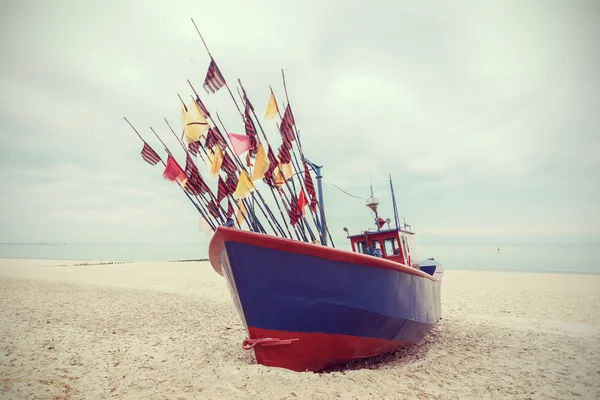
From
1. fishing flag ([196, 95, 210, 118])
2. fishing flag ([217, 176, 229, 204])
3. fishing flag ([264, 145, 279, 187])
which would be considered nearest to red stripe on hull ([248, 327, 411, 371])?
fishing flag ([217, 176, 229, 204])

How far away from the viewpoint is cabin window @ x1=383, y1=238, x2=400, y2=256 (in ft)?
26.6

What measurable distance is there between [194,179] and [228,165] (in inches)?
32.2

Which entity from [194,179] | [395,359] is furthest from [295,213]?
[395,359]

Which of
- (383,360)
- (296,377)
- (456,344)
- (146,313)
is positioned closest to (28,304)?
(146,313)

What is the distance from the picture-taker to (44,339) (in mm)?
6035

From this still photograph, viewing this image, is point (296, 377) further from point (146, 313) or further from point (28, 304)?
point (28, 304)

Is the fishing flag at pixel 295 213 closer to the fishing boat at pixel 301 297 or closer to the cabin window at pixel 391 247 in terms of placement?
the fishing boat at pixel 301 297

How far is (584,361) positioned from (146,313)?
11.6 meters

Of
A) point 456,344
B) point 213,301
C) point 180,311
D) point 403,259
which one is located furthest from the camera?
point 213,301

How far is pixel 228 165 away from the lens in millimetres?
6551

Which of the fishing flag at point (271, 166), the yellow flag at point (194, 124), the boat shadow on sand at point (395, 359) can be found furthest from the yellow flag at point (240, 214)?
the boat shadow on sand at point (395, 359)

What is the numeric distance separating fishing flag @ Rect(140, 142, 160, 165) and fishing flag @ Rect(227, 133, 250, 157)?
6.42 feet

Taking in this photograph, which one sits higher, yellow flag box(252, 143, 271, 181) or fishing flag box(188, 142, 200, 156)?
fishing flag box(188, 142, 200, 156)

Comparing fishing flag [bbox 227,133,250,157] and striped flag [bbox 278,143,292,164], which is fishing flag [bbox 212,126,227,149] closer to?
fishing flag [bbox 227,133,250,157]
